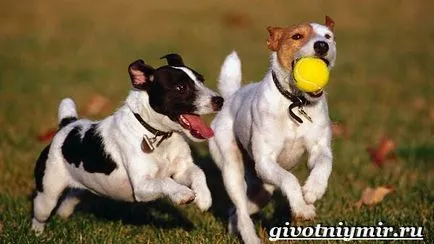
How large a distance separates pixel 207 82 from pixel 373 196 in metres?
6.50

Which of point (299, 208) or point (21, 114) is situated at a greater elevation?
point (299, 208)

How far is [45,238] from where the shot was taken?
6105mm

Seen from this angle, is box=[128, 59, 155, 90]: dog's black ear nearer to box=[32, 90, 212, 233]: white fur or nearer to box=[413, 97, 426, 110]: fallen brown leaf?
box=[32, 90, 212, 233]: white fur

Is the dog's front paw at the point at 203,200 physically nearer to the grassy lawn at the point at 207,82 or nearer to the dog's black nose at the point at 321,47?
the grassy lawn at the point at 207,82

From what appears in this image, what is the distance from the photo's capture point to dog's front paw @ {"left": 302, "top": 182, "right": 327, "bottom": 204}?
218 inches

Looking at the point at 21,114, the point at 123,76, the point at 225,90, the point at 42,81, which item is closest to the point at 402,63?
the point at 123,76

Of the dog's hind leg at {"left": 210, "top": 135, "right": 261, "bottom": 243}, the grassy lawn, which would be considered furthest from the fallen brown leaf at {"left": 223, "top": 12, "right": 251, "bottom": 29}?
the dog's hind leg at {"left": 210, "top": 135, "right": 261, "bottom": 243}

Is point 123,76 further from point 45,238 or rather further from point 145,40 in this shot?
point 45,238

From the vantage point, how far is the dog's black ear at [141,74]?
620cm

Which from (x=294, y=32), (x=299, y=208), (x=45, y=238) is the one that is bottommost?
(x=45, y=238)

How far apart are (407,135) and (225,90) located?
3.60 meters

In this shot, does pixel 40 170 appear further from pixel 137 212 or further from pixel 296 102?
pixel 296 102

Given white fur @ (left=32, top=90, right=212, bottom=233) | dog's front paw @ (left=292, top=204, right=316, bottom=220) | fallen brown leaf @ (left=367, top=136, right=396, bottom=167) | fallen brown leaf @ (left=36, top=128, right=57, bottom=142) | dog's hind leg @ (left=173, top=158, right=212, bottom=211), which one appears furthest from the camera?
fallen brown leaf @ (left=36, top=128, right=57, bottom=142)

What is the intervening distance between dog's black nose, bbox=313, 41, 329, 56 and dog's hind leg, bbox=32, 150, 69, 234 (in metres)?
2.38
